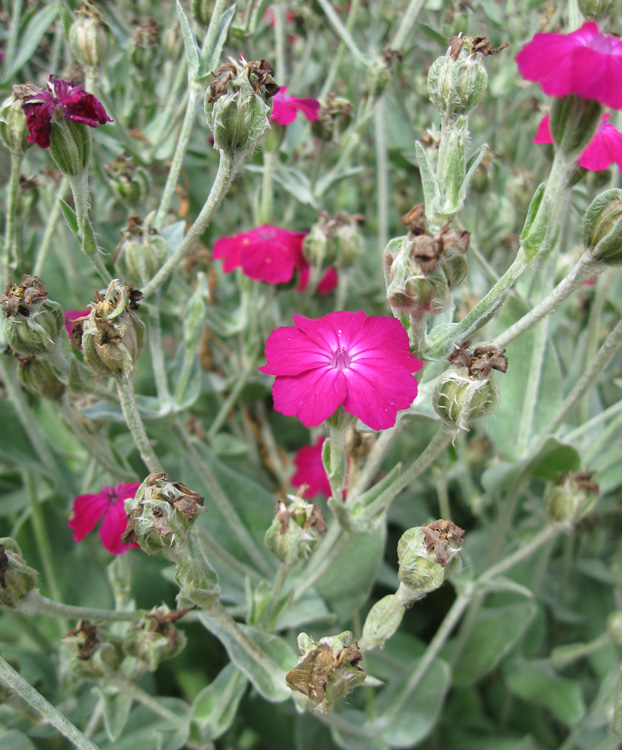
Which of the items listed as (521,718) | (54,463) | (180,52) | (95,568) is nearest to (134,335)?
(54,463)

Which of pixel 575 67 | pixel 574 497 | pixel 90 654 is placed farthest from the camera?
pixel 574 497

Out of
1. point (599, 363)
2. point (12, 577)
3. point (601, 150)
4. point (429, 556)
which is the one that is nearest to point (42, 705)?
point (12, 577)

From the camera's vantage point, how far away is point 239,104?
0.51 metres

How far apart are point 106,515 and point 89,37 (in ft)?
1.85

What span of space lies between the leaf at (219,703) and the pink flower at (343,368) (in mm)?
372

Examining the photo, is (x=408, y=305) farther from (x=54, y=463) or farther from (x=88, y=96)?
(x=54, y=463)

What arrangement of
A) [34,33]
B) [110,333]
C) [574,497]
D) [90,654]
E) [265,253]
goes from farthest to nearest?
[34,33] < [265,253] < [574,497] < [90,654] < [110,333]

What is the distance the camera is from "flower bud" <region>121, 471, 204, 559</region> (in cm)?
46

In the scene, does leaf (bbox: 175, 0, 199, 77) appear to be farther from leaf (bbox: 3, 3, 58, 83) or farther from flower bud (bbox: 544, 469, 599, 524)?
flower bud (bbox: 544, 469, 599, 524)

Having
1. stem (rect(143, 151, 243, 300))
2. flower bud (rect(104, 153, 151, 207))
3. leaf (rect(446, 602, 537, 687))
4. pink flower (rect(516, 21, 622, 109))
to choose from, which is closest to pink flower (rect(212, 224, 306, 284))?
flower bud (rect(104, 153, 151, 207))

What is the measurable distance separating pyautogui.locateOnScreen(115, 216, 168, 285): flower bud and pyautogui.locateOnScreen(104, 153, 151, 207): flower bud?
0.15 meters

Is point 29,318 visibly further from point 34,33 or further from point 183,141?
point 34,33

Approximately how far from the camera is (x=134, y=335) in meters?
0.53

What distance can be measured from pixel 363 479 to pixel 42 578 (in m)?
0.57
